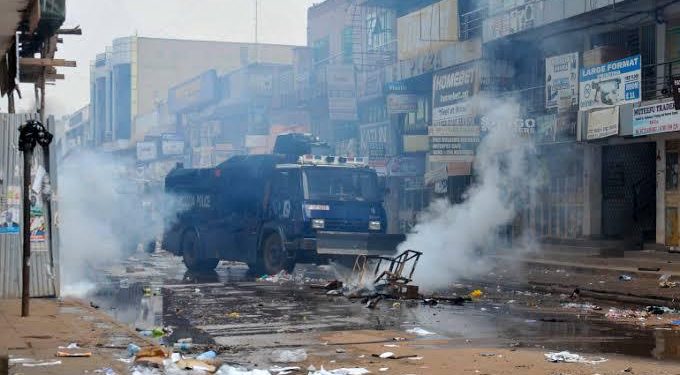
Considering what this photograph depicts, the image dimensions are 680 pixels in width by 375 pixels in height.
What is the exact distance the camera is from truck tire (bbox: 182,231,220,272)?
24.0 m

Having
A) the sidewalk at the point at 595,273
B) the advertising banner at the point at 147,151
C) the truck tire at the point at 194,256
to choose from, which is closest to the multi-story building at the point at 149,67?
the advertising banner at the point at 147,151

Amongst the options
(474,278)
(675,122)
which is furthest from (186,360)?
(675,122)

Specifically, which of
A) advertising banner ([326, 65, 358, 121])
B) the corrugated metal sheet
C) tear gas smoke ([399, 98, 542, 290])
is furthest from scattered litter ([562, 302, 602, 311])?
advertising banner ([326, 65, 358, 121])

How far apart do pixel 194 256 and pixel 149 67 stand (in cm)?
6638

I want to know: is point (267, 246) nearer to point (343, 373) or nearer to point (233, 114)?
point (343, 373)

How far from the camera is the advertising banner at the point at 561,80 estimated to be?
26.3 metres

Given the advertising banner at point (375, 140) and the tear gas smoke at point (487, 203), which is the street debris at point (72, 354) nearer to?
the tear gas smoke at point (487, 203)

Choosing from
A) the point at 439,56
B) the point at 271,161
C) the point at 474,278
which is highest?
Answer: the point at 439,56

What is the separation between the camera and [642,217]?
25.8 meters

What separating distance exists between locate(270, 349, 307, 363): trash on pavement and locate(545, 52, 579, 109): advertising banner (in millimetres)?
17689

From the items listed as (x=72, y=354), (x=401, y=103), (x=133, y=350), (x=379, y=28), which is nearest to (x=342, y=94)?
(x=379, y=28)

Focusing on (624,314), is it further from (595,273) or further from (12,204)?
(12,204)

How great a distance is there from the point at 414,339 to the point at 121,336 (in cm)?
341

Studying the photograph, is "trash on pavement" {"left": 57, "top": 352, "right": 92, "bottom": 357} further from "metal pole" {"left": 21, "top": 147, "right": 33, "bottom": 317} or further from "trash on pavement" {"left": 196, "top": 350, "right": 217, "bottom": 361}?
"metal pole" {"left": 21, "top": 147, "right": 33, "bottom": 317}
